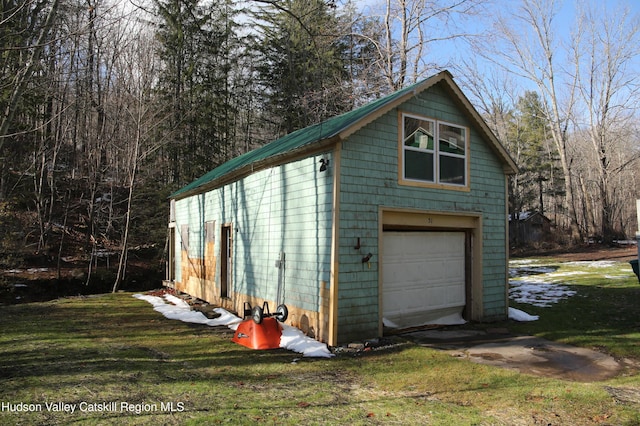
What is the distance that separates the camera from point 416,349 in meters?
7.09

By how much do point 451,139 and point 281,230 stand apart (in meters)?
4.06

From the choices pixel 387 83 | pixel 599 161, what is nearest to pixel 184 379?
pixel 387 83

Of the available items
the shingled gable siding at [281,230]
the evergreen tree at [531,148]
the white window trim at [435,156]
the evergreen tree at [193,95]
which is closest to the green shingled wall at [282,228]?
the shingled gable siding at [281,230]

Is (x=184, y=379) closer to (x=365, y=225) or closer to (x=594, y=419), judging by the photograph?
(x=365, y=225)

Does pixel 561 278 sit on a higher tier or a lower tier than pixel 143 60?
lower

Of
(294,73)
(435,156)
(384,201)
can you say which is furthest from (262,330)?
(294,73)

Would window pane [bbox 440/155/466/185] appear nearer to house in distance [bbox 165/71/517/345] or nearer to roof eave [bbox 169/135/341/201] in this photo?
house in distance [bbox 165/71/517/345]

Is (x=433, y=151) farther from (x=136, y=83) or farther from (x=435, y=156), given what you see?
(x=136, y=83)

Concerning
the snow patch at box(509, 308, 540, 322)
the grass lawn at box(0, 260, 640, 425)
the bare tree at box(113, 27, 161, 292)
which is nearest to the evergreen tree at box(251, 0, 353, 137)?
the bare tree at box(113, 27, 161, 292)

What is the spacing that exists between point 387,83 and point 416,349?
15311 millimetres

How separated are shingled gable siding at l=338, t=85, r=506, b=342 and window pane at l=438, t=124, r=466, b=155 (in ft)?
0.61

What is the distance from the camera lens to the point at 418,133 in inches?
336

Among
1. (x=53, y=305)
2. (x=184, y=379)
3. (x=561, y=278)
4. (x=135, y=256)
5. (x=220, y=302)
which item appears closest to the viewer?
(x=184, y=379)

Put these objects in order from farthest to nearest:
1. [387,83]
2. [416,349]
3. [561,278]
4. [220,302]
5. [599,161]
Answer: [599,161]
[387,83]
[561,278]
[220,302]
[416,349]
